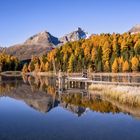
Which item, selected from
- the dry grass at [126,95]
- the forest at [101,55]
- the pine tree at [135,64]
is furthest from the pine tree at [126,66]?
the dry grass at [126,95]

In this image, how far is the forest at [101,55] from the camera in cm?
12266

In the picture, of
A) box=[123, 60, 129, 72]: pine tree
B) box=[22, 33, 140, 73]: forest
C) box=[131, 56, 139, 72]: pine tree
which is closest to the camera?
box=[131, 56, 139, 72]: pine tree

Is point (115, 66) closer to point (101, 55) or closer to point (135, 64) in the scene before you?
point (135, 64)

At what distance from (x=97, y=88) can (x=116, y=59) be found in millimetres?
68481

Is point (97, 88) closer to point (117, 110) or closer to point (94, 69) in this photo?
point (117, 110)

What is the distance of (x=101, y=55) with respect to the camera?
138875 mm

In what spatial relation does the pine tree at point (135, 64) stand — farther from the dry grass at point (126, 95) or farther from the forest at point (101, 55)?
the dry grass at point (126, 95)

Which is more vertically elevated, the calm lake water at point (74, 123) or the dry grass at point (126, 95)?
the dry grass at point (126, 95)

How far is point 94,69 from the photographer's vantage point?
138 m

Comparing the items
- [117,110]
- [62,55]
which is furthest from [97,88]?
[62,55]

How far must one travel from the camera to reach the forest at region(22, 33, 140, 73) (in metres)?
123

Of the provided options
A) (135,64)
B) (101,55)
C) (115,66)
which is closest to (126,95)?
(135,64)

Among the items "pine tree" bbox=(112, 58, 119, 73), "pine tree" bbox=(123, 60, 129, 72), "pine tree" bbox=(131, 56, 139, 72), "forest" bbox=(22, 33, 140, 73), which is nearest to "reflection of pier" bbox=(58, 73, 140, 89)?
"forest" bbox=(22, 33, 140, 73)

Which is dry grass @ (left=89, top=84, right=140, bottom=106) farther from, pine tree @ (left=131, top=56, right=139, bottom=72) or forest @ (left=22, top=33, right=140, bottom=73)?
forest @ (left=22, top=33, right=140, bottom=73)
